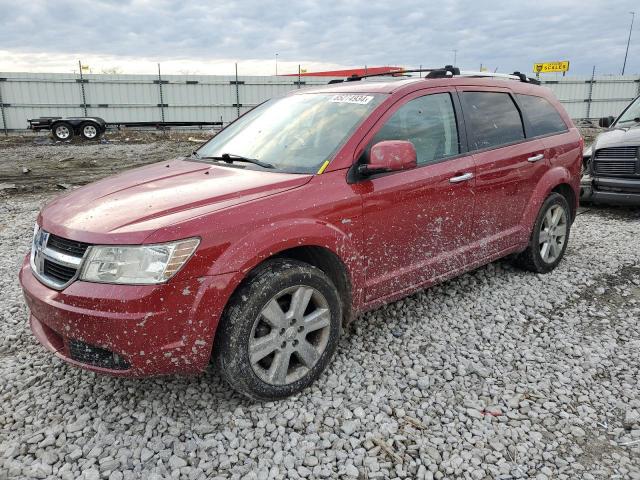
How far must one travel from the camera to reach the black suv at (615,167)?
7113 mm

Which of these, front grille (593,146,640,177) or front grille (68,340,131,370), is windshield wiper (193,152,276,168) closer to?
front grille (68,340,131,370)

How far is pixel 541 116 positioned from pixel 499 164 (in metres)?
1.03

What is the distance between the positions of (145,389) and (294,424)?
953 millimetres

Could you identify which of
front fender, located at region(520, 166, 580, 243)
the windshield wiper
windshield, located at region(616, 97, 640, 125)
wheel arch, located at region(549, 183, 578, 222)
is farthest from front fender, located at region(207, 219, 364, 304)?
windshield, located at region(616, 97, 640, 125)

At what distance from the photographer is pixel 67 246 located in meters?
2.64

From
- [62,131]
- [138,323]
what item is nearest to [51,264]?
[138,323]

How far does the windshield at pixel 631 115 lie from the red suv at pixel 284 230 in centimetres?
465

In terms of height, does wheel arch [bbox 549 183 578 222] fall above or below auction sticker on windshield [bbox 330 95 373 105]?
below

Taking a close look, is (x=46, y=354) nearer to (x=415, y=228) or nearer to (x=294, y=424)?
(x=294, y=424)

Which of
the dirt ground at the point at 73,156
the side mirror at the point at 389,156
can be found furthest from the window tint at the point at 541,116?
the dirt ground at the point at 73,156

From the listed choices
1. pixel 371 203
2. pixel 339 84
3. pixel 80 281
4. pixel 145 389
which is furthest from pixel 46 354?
pixel 339 84

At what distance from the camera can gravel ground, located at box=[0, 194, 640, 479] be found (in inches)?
96.3

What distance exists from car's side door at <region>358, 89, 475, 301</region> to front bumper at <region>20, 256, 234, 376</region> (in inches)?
44.8

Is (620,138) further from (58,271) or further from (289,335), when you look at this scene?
(58,271)
